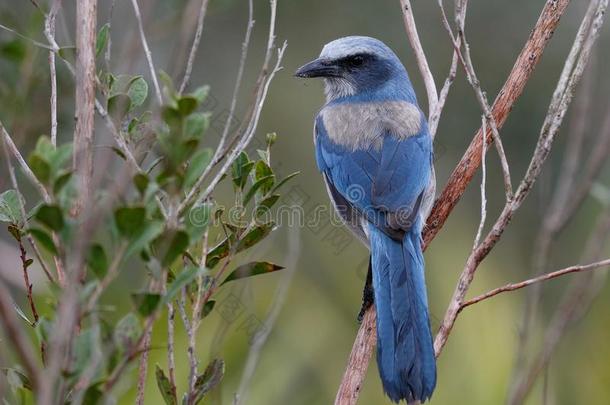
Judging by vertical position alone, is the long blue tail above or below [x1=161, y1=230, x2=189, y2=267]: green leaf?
below

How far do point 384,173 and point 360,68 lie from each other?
101cm

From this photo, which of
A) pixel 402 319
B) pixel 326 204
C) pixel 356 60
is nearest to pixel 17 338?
pixel 402 319

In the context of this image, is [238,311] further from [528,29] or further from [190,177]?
[528,29]

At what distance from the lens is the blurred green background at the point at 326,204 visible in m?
3.26

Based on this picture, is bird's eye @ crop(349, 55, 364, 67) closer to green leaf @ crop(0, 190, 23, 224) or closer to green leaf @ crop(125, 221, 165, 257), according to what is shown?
green leaf @ crop(0, 190, 23, 224)

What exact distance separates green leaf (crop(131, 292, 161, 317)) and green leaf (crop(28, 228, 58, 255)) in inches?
7.9

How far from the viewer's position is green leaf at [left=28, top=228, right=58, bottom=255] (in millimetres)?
1754

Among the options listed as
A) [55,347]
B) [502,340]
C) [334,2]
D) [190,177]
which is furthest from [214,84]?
[55,347]

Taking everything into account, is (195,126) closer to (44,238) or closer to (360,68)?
(44,238)

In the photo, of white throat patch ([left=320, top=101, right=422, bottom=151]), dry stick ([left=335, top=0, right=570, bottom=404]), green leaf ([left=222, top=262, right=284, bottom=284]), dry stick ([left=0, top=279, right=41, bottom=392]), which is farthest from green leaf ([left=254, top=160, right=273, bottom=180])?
white throat patch ([left=320, top=101, right=422, bottom=151])

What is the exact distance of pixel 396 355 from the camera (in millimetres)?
3137

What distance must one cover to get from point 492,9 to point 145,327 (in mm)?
7231

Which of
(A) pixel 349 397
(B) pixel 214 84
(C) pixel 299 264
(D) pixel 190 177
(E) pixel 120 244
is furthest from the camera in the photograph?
(B) pixel 214 84

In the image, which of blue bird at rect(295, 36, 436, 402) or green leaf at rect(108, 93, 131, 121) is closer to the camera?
green leaf at rect(108, 93, 131, 121)
